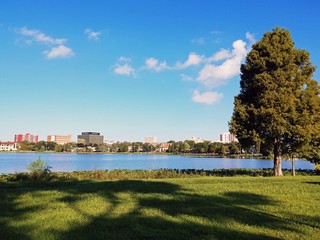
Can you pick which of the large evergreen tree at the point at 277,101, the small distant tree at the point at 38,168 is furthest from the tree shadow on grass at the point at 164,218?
the large evergreen tree at the point at 277,101

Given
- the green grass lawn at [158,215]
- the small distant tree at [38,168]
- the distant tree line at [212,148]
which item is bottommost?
the green grass lawn at [158,215]

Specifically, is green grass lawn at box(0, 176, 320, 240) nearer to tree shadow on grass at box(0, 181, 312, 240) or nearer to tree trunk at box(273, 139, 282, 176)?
tree shadow on grass at box(0, 181, 312, 240)

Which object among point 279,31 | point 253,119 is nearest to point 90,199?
point 253,119

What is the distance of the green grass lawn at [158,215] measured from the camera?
752 cm

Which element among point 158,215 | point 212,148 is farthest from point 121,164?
point 212,148

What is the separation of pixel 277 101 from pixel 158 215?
2106 centimetres

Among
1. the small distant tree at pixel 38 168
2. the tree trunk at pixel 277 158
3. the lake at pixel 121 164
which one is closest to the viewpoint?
the small distant tree at pixel 38 168

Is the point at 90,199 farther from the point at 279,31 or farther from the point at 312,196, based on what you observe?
the point at 279,31

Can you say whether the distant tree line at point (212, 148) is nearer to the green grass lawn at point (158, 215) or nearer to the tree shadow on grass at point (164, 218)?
the green grass lawn at point (158, 215)

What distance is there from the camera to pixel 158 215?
9.42 m

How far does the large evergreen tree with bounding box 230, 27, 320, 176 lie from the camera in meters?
27.8

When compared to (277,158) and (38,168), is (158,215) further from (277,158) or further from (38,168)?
(277,158)

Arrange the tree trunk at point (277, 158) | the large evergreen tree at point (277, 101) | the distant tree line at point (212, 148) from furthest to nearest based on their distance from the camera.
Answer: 1. the distant tree line at point (212, 148)
2. the tree trunk at point (277, 158)
3. the large evergreen tree at point (277, 101)

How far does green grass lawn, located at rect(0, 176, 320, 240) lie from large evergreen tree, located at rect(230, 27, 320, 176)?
574 inches
